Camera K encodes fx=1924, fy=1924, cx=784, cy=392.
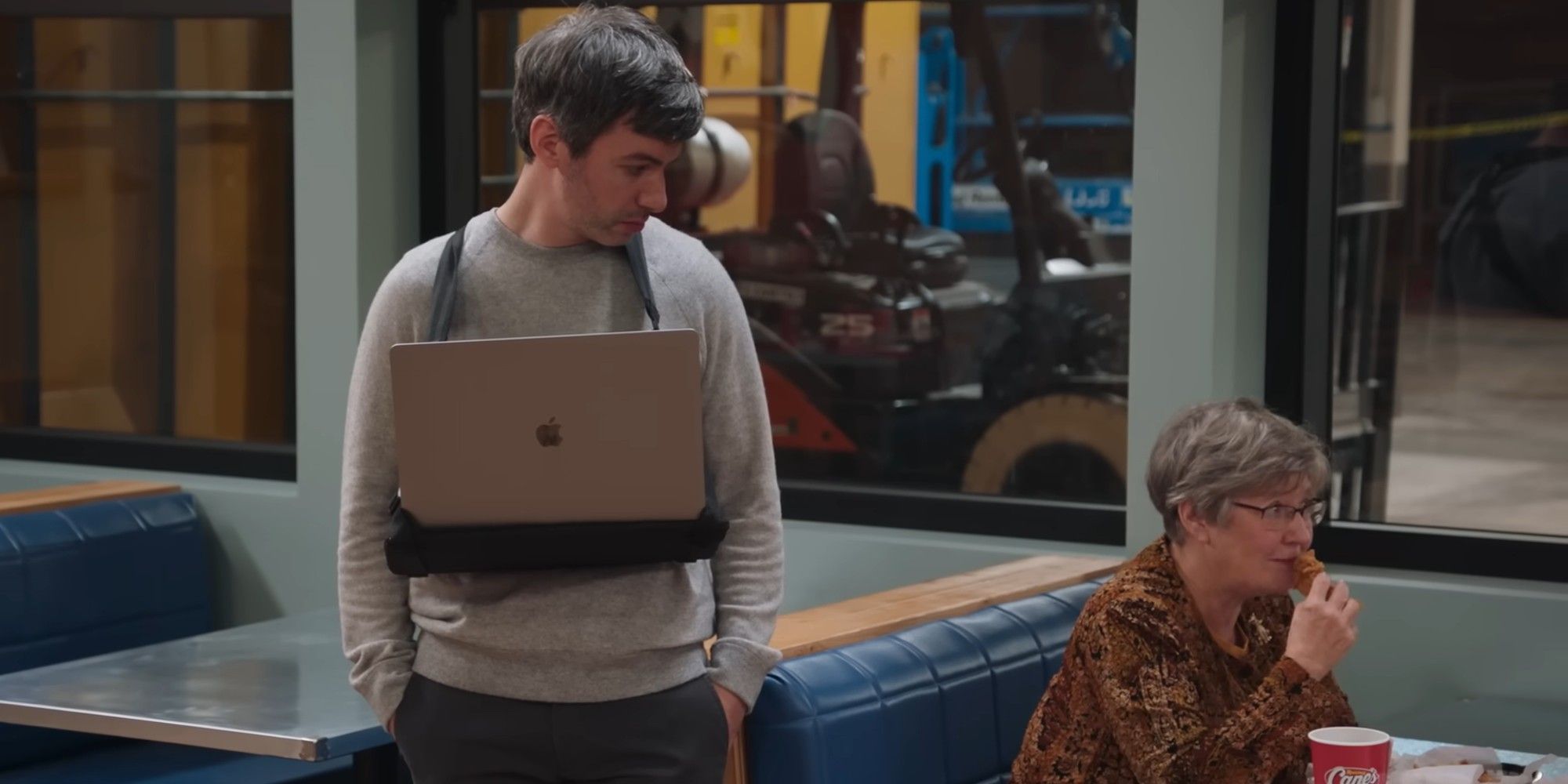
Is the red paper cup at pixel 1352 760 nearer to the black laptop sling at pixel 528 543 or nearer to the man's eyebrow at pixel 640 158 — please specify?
the black laptop sling at pixel 528 543

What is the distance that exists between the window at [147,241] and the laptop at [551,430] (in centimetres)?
276

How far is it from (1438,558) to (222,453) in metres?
2.93

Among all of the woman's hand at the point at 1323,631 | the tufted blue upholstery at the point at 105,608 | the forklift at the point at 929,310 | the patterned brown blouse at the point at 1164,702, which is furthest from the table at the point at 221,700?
the woman's hand at the point at 1323,631

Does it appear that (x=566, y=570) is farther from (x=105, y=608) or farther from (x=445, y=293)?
(x=105, y=608)

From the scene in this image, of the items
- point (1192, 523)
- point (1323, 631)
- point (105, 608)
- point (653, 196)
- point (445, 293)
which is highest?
point (653, 196)

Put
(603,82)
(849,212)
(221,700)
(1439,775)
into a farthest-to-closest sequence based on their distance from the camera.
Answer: (849,212) < (221,700) < (1439,775) < (603,82)

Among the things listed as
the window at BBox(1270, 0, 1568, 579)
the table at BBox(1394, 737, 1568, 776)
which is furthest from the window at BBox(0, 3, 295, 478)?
the table at BBox(1394, 737, 1568, 776)

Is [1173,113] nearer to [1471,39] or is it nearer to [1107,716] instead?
[1471,39]

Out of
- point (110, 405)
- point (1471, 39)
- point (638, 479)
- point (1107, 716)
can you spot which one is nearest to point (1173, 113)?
point (1471, 39)

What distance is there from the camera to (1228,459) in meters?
2.48

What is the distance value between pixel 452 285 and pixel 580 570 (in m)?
0.34

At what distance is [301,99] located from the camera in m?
4.42

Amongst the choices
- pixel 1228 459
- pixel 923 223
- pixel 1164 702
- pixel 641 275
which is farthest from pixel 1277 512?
pixel 923 223

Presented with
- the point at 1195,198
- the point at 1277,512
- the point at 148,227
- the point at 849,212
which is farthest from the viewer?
the point at 148,227
